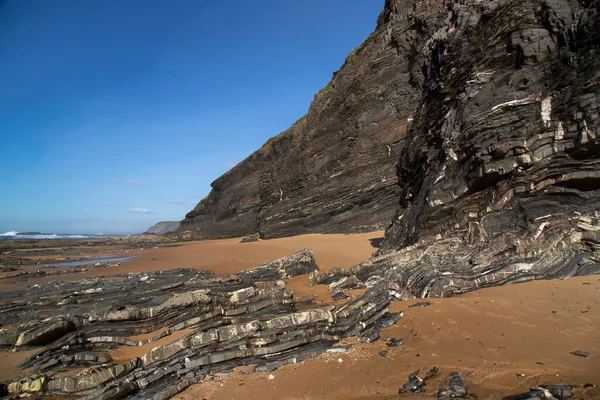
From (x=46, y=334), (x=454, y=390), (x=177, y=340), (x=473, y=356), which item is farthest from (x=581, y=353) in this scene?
(x=46, y=334)

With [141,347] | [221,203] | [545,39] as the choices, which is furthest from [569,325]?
[221,203]

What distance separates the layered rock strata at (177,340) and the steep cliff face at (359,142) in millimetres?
18485

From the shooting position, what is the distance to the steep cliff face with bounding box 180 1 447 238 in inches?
1094

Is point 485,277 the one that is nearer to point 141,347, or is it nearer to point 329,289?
point 329,289

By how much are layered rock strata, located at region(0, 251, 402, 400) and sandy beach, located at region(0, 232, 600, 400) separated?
338 mm

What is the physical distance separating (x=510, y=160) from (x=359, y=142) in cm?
2046

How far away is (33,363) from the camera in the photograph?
709cm

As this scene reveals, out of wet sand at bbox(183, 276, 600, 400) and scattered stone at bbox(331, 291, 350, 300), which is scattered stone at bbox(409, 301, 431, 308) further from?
scattered stone at bbox(331, 291, 350, 300)

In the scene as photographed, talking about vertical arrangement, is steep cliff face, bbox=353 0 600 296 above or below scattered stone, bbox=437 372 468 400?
above

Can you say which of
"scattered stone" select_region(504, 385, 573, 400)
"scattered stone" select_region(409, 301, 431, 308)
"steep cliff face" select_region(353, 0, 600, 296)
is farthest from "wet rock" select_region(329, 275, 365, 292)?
"scattered stone" select_region(504, 385, 573, 400)

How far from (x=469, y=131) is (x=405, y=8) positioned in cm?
2540

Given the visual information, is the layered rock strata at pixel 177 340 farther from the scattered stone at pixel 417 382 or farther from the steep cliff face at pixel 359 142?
the steep cliff face at pixel 359 142

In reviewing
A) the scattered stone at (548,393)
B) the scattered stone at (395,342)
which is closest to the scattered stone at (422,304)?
the scattered stone at (395,342)

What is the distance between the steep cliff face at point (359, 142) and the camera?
91.1 ft
